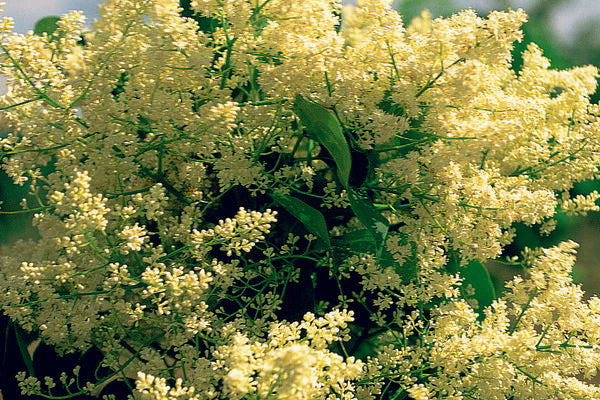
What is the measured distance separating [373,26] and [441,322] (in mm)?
283

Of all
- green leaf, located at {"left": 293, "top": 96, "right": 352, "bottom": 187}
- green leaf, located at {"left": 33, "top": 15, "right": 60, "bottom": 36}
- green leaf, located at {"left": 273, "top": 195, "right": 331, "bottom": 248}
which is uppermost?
green leaf, located at {"left": 293, "top": 96, "right": 352, "bottom": 187}

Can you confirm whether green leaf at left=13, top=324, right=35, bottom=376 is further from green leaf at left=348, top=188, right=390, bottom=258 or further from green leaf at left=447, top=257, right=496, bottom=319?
green leaf at left=447, top=257, right=496, bottom=319

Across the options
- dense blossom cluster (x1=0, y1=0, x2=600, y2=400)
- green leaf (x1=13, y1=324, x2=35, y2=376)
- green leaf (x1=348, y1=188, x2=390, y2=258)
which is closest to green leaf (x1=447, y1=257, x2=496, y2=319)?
dense blossom cluster (x1=0, y1=0, x2=600, y2=400)

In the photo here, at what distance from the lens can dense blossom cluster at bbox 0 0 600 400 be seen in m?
0.47

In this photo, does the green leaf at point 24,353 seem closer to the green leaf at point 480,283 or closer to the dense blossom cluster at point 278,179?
the dense blossom cluster at point 278,179

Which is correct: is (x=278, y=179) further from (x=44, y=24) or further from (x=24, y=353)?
(x=44, y=24)

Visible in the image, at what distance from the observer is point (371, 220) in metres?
0.51

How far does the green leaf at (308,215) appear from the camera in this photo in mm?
519

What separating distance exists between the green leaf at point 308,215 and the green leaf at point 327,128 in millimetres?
48

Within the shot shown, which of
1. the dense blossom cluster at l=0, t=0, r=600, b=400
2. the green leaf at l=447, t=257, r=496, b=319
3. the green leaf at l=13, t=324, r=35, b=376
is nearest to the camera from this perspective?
the dense blossom cluster at l=0, t=0, r=600, b=400

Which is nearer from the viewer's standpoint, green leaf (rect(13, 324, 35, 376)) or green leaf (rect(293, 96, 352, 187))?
green leaf (rect(293, 96, 352, 187))

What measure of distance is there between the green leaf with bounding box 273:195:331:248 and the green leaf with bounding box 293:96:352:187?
1.9 inches

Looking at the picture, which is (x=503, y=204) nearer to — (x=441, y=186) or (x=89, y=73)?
(x=441, y=186)

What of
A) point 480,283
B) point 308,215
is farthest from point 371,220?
point 480,283
